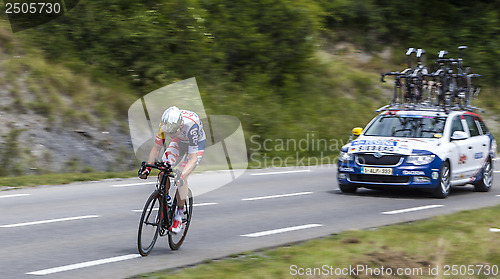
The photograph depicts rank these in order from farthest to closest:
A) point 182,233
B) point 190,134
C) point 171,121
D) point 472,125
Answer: point 472,125 → point 182,233 → point 190,134 → point 171,121

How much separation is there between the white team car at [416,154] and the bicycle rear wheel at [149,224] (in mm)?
6657

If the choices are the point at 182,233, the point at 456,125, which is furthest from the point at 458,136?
the point at 182,233

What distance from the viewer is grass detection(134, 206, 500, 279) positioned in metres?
7.68

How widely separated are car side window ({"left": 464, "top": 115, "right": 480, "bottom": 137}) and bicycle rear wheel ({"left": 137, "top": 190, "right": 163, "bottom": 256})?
949 cm

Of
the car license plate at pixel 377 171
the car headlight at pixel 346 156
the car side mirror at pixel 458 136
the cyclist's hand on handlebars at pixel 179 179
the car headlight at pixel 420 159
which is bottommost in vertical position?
the car license plate at pixel 377 171

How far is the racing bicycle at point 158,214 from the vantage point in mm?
8430

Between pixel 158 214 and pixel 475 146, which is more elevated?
pixel 158 214

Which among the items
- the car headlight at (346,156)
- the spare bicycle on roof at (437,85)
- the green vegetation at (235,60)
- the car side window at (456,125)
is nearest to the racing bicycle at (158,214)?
the car headlight at (346,156)

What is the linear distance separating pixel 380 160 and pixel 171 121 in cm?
696

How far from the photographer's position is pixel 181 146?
8.98m

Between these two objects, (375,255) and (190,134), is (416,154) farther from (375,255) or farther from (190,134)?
(190,134)

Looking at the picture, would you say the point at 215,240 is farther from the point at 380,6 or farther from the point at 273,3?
the point at 380,6

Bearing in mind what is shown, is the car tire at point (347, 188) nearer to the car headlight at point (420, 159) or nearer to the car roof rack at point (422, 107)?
the car headlight at point (420, 159)

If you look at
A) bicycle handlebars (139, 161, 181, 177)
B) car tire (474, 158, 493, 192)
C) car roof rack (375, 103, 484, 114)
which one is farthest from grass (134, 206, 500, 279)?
car tire (474, 158, 493, 192)
